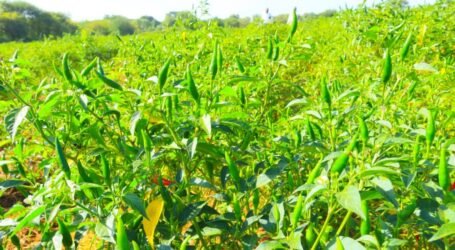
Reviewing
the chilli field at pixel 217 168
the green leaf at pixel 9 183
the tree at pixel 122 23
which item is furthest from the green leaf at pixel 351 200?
the tree at pixel 122 23

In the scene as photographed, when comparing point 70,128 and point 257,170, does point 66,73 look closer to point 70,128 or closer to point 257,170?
point 70,128

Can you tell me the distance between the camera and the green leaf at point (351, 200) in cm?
86

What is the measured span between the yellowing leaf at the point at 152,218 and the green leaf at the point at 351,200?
481mm

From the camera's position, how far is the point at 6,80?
4.22 ft

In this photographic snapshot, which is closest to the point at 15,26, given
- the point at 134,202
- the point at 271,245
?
the point at 134,202

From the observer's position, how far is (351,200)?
88 centimetres

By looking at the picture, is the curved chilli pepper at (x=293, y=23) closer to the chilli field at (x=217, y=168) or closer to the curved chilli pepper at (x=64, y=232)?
the chilli field at (x=217, y=168)

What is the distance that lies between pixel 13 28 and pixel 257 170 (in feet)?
117

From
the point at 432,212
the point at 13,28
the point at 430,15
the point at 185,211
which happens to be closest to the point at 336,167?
the point at 432,212

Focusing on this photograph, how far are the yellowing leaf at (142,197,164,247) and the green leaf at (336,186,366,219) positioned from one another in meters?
0.48

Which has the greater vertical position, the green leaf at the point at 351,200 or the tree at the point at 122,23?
the green leaf at the point at 351,200

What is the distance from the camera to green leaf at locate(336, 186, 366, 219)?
34.0 inches

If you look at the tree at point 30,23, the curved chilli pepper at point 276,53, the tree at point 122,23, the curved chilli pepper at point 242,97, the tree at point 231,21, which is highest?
the curved chilli pepper at point 276,53

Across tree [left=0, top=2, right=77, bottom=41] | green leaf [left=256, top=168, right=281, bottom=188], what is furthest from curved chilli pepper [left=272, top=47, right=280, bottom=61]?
tree [left=0, top=2, right=77, bottom=41]
